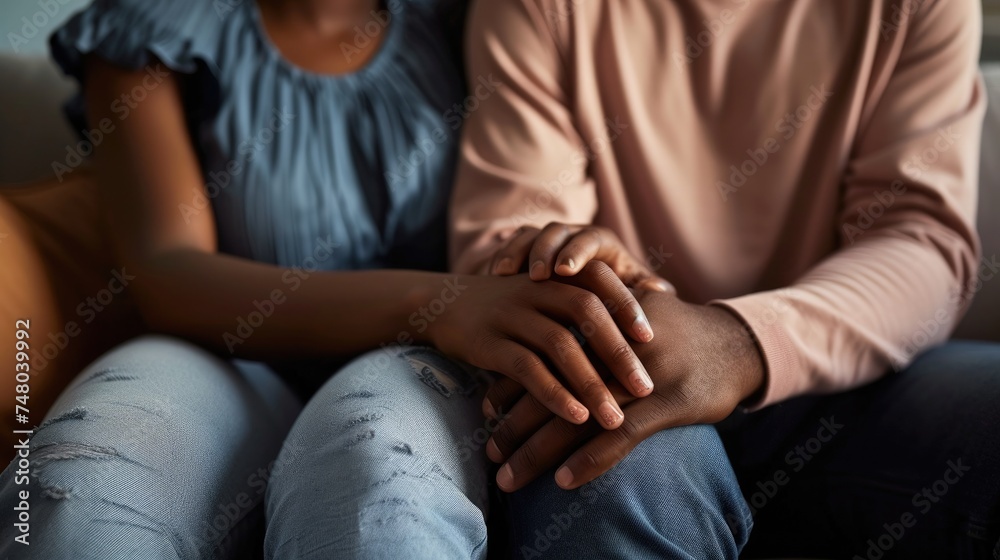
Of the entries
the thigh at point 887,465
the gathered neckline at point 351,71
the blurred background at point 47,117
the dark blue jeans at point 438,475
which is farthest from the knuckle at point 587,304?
the blurred background at point 47,117

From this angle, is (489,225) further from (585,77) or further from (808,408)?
(808,408)

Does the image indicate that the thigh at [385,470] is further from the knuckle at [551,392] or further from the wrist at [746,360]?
the wrist at [746,360]

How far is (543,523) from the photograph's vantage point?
1.99 ft

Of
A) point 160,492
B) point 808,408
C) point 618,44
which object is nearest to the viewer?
point 160,492

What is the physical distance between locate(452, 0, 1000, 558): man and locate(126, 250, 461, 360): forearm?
4.6 inches

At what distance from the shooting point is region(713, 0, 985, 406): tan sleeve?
73cm

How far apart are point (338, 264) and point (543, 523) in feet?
1.47

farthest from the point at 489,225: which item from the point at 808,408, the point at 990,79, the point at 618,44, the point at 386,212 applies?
the point at 990,79

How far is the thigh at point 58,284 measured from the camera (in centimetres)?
81

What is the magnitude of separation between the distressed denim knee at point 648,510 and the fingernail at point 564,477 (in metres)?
0.01

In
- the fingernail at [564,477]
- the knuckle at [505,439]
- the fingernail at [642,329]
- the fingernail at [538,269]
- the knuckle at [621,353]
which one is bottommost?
the knuckle at [505,439]

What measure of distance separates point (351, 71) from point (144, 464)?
1.81 ft

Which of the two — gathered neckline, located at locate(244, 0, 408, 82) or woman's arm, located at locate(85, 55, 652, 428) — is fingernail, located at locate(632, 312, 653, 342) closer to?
woman's arm, located at locate(85, 55, 652, 428)

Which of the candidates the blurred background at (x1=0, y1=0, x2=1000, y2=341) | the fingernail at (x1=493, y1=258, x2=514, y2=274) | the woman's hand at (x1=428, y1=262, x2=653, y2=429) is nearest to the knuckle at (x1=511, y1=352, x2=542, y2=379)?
the woman's hand at (x1=428, y1=262, x2=653, y2=429)
